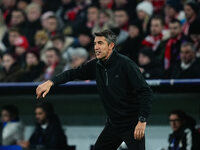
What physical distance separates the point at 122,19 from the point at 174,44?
155cm

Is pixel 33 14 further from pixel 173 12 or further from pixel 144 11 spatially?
pixel 173 12

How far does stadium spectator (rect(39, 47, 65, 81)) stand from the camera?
33.1ft

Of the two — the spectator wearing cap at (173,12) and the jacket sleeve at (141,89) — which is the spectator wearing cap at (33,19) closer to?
the spectator wearing cap at (173,12)

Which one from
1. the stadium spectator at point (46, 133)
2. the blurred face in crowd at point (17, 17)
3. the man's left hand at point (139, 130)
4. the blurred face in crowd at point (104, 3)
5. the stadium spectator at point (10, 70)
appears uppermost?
the blurred face in crowd at point (104, 3)

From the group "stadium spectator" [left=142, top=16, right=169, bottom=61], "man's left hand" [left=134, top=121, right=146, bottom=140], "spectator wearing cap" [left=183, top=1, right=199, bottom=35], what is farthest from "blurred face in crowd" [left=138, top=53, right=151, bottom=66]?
"man's left hand" [left=134, top=121, right=146, bottom=140]

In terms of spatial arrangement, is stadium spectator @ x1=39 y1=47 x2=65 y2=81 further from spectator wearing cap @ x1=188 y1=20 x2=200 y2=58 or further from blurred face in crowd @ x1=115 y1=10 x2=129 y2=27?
spectator wearing cap @ x1=188 y1=20 x2=200 y2=58

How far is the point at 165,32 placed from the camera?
10.0 metres

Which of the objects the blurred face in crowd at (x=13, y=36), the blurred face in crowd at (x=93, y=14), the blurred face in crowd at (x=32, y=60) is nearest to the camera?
the blurred face in crowd at (x=32, y=60)

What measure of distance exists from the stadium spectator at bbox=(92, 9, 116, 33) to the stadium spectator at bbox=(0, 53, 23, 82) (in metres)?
1.58

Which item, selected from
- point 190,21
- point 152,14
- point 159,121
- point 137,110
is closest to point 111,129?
point 137,110

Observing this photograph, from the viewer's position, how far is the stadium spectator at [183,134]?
26.5 ft

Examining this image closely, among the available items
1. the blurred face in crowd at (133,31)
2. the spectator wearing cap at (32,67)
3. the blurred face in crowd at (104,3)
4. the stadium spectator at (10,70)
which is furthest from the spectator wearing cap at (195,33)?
the stadium spectator at (10,70)

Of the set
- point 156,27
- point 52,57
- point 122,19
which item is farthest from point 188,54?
point 52,57

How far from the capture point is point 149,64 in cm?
916
